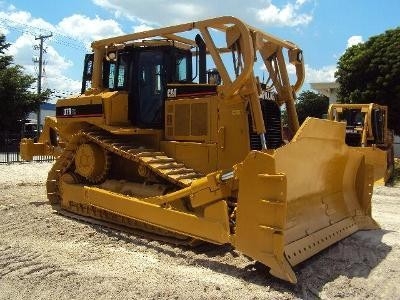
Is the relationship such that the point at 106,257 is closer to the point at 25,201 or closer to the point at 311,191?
the point at 311,191

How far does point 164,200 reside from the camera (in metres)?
6.12

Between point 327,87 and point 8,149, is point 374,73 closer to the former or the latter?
point 327,87

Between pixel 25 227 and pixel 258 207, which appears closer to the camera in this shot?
pixel 258 207

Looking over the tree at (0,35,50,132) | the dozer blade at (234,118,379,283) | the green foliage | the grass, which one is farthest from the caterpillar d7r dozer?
the green foliage

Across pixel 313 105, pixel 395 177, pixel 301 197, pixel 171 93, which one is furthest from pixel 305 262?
pixel 313 105

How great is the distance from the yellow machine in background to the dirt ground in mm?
6782

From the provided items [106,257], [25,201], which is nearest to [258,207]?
[106,257]

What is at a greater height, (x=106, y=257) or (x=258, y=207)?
(x=258, y=207)

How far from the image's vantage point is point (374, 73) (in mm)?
19406

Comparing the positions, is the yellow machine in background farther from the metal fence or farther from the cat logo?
the metal fence

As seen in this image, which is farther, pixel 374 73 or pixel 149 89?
pixel 374 73

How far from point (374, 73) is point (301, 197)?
15.1 metres

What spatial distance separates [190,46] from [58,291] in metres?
4.69

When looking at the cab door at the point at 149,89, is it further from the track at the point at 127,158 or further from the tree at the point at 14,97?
the tree at the point at 14,97
